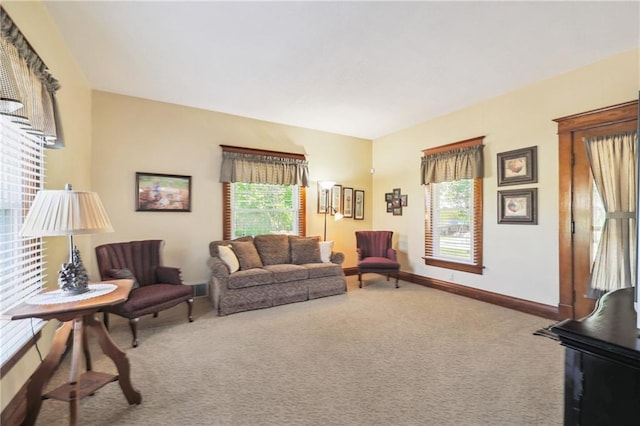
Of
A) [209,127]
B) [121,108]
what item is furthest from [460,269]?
[121,108]

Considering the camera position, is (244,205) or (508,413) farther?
(244,205)

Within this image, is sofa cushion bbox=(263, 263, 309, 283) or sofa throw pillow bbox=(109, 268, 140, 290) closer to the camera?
sofa throw pillow bbox=(109, 268, 140, 290)

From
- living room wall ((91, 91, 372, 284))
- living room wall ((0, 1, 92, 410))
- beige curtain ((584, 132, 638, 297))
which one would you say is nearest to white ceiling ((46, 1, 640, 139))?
living room wall ((0, 1, 92, 410))

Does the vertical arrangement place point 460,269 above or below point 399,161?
below

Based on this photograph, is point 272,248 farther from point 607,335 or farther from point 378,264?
point 607,335

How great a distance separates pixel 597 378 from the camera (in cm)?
80

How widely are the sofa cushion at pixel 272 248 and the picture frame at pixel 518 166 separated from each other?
3.34m

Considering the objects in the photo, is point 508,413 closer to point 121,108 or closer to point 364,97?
point 364,97

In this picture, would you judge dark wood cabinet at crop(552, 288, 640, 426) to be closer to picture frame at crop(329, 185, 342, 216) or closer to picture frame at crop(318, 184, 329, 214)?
picture frame at crop(318, 184, 329, 214)

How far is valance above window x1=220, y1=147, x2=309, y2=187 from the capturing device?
15.8 ft

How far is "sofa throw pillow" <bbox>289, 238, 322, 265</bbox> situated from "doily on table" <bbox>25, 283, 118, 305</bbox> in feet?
9.46

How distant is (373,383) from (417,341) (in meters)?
0.92

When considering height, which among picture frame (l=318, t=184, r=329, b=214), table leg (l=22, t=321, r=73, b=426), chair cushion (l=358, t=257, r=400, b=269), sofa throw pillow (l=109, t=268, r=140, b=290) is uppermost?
picture frame (l=318, t=184, r=329, b=214)

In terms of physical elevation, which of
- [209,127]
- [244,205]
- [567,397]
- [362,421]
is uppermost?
[209,127]
